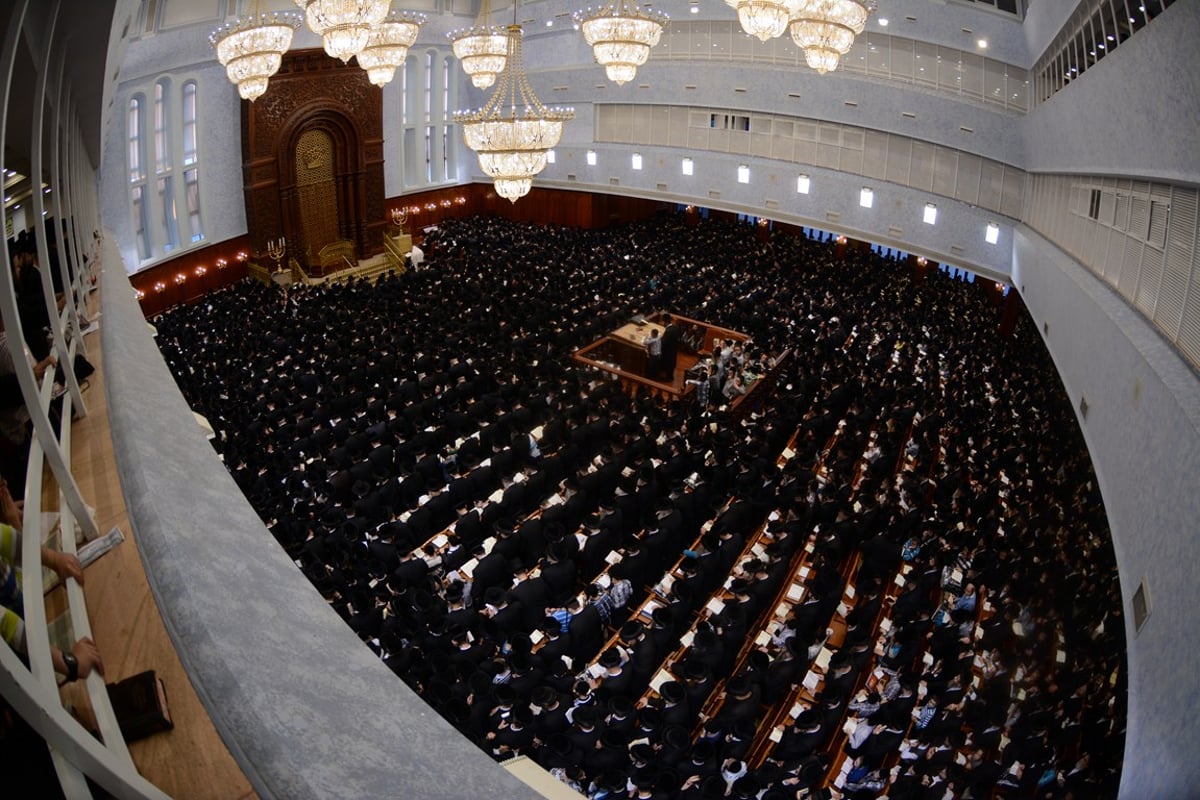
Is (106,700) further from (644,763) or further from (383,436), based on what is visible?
(383,436)

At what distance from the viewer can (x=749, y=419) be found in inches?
481

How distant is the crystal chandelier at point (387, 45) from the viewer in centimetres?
1329

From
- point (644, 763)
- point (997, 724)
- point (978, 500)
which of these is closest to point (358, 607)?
point (644, 763)

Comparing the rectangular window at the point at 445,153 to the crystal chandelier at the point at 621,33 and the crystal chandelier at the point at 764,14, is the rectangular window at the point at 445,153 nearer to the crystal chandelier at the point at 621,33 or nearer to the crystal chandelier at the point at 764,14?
the crystal chandelier at the point at 621,33

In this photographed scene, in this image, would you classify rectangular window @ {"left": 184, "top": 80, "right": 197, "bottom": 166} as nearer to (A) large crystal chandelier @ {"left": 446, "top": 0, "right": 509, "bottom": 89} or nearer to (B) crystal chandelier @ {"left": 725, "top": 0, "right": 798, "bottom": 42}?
(A) large crystal chandelier @ {"left": 446, "top": 0, "right": 509, "bottom": 89}

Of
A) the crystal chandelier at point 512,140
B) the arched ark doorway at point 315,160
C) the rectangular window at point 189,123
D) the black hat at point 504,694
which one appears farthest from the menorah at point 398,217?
the black hat at point 504,694

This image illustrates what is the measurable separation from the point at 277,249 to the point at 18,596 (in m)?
19.9

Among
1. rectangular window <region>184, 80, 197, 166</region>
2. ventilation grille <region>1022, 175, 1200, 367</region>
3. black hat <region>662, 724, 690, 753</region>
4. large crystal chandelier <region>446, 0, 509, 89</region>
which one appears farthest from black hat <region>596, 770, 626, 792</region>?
rectangular window <region>184, 80, 197, 166</region>

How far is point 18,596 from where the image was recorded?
1.57 meters

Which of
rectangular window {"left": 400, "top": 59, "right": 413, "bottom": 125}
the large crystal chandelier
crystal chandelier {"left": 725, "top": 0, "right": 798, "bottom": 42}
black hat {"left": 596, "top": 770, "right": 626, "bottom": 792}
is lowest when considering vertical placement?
black hat {"left": 596, "top": 770, "right": 626, "bottom": 792}

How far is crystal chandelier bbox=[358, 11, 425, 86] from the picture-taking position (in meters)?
13.3

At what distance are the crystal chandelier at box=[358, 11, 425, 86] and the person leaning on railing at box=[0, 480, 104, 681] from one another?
522 inches

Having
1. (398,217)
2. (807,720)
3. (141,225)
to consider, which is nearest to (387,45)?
(141,225)

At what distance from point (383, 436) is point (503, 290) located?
7133 mm
